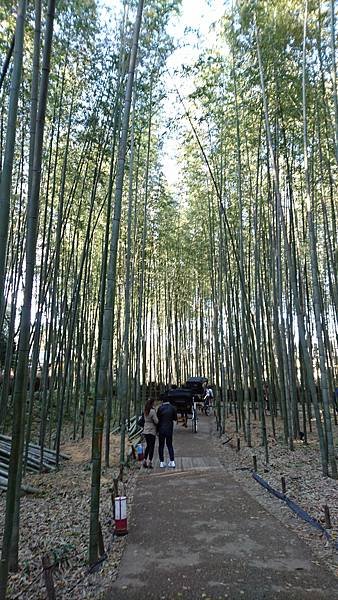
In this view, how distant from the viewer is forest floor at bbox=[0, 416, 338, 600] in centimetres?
201

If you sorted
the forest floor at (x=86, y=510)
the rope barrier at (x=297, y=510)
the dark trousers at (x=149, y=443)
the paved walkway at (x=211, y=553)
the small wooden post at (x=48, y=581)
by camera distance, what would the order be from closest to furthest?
the small wooden post at (x=48, y=581)
the paved walkway at (x=211, y=553)
the forest floor at (x=86, y=510)
the rope barrier at (x=297, y=510)
the dark trousers at (x=149, y=443)

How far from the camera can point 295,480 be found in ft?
13.0

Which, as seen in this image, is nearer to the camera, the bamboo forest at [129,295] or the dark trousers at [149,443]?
the bamboo forest at [129,295]

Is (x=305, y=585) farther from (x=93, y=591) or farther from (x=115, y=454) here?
(x=115, y=454)

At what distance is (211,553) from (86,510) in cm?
133

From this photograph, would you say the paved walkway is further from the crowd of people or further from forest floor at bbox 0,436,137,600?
the crowd of people

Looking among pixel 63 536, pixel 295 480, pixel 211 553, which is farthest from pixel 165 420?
pixel 211 553

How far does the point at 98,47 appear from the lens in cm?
430

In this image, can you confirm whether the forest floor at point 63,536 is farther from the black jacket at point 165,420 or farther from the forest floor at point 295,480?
the forest floor at point 295,480

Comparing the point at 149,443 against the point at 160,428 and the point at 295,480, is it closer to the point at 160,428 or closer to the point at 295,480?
the point at 160,428

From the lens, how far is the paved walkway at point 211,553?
6.05 feet

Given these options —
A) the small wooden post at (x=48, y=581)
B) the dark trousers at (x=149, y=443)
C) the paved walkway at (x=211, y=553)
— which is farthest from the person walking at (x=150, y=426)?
the small wooden post at (x=48, y=581)

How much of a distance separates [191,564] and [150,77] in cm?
536

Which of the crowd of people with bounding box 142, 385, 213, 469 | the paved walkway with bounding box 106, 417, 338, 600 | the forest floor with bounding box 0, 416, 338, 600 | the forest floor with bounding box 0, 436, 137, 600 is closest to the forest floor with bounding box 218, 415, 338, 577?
the forest floor with bounding box 0, 416, 338, 600
